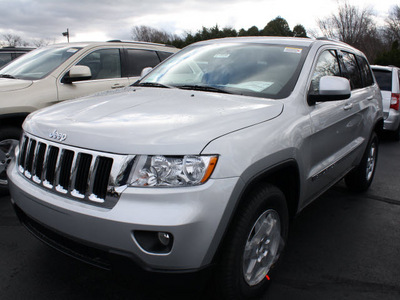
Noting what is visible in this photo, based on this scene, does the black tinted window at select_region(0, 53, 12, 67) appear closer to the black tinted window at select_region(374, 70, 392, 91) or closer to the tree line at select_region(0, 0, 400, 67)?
the black tinted window at select_region(374, 70, 392, 91)

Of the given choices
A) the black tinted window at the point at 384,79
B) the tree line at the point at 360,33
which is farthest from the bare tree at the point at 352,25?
the black tinted window at the point at 384,79

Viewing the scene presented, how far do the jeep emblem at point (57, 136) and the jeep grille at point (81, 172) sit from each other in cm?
4

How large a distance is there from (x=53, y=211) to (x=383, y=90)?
7600mm

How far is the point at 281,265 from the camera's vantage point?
2.98 meters

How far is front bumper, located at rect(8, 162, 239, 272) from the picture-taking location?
1.85 meters

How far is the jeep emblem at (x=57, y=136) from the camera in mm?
2211

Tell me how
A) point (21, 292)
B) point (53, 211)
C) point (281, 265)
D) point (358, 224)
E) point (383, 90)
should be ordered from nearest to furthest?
point (53, 211), point (21, 292), point (281, 265), point (358, 224), point (383, 90)

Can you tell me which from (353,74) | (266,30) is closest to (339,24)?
(266,30)

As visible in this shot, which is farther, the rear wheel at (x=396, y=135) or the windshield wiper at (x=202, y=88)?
the rear wheel at (x=396, y=135)

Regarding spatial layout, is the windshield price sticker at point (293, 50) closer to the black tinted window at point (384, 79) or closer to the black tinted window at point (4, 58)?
the black tinted window at point (384, 79)

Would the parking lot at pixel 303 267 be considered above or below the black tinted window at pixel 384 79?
below

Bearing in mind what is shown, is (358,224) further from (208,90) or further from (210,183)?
(210,183)

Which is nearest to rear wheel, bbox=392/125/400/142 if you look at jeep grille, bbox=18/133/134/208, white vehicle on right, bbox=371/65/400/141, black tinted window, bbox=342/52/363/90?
white vehicle on right, bbox=371/65/400/141

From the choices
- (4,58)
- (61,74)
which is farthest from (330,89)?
(4,58)
